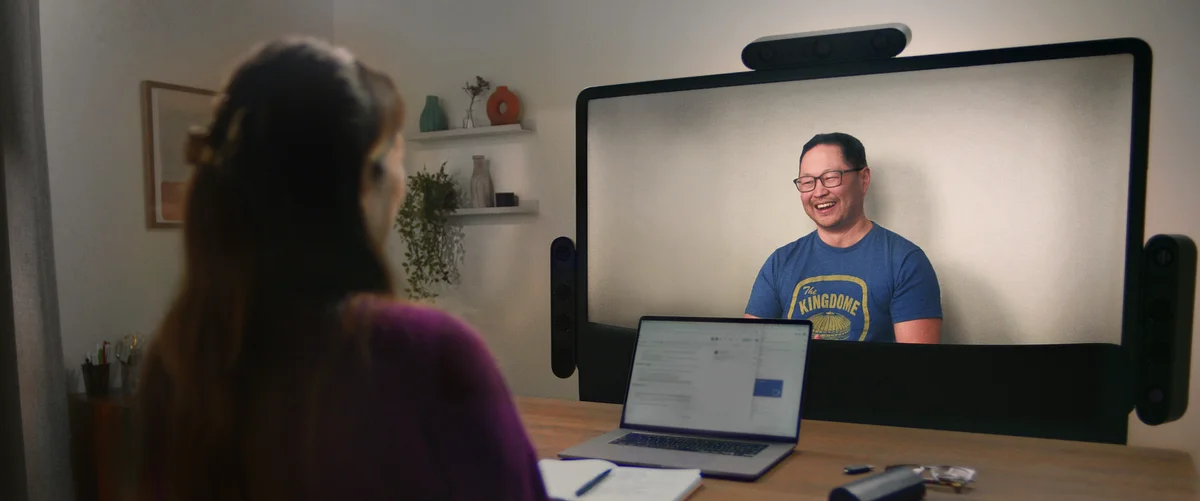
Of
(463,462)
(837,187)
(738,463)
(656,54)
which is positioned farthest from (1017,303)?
(463,462)

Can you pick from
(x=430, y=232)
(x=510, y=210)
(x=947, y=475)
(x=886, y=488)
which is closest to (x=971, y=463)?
(x=947, y=475)

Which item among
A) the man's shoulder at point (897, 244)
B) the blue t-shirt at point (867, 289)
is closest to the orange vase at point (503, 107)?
the blue t-shirt at point (867, 289)

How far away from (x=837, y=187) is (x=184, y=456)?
220cm

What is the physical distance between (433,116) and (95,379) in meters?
1.78

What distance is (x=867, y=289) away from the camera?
7.61 feet

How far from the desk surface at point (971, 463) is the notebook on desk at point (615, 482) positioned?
0.04m

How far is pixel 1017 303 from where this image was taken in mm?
2277

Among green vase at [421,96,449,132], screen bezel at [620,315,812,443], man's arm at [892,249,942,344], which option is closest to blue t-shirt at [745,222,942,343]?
man's arm at [892,249,942,344]

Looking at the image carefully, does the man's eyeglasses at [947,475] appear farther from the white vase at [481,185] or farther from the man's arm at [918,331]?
the white vase at [481,185]

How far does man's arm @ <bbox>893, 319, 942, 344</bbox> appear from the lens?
2.29m

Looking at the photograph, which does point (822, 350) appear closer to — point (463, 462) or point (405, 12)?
point (463, 462)

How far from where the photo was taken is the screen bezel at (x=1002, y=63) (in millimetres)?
1880

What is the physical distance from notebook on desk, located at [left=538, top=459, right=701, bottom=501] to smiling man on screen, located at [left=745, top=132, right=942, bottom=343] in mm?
1219

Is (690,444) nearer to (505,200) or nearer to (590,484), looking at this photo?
(590,484)
